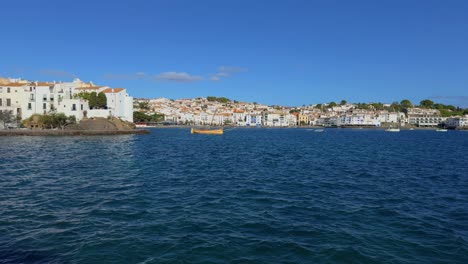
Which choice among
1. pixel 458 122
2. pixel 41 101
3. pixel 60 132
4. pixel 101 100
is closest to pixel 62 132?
pixel 60 132

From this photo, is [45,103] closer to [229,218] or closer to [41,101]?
[41,101]

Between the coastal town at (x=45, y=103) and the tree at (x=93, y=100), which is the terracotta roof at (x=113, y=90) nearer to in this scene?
the coastal town at (x=45, y=103)

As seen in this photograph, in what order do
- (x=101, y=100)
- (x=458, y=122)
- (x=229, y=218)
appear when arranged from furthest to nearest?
(x=458, y=122) < (x=101, y=100) < (x=229, y=218)

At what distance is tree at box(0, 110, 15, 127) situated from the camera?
7450 centimetres

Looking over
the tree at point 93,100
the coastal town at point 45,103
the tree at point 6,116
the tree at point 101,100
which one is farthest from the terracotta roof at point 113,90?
the tree at point 6,116

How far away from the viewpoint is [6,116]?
246 feet

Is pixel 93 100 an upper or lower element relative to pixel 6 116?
upper

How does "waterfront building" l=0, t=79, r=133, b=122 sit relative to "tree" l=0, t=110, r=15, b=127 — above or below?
above

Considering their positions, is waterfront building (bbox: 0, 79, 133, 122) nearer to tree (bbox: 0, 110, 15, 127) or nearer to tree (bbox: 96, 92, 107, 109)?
tree (bbox: 0, 110, 15, 127)

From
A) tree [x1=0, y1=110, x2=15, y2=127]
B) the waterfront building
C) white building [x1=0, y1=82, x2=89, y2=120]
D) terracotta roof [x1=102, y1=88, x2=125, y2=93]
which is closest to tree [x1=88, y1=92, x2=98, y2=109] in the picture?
the waterfront building

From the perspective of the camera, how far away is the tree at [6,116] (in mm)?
74500

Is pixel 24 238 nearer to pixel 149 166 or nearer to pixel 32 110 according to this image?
pixel 149 166

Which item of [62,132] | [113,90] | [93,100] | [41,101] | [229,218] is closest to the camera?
[229,218]

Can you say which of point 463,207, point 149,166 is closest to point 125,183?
point 149,166
